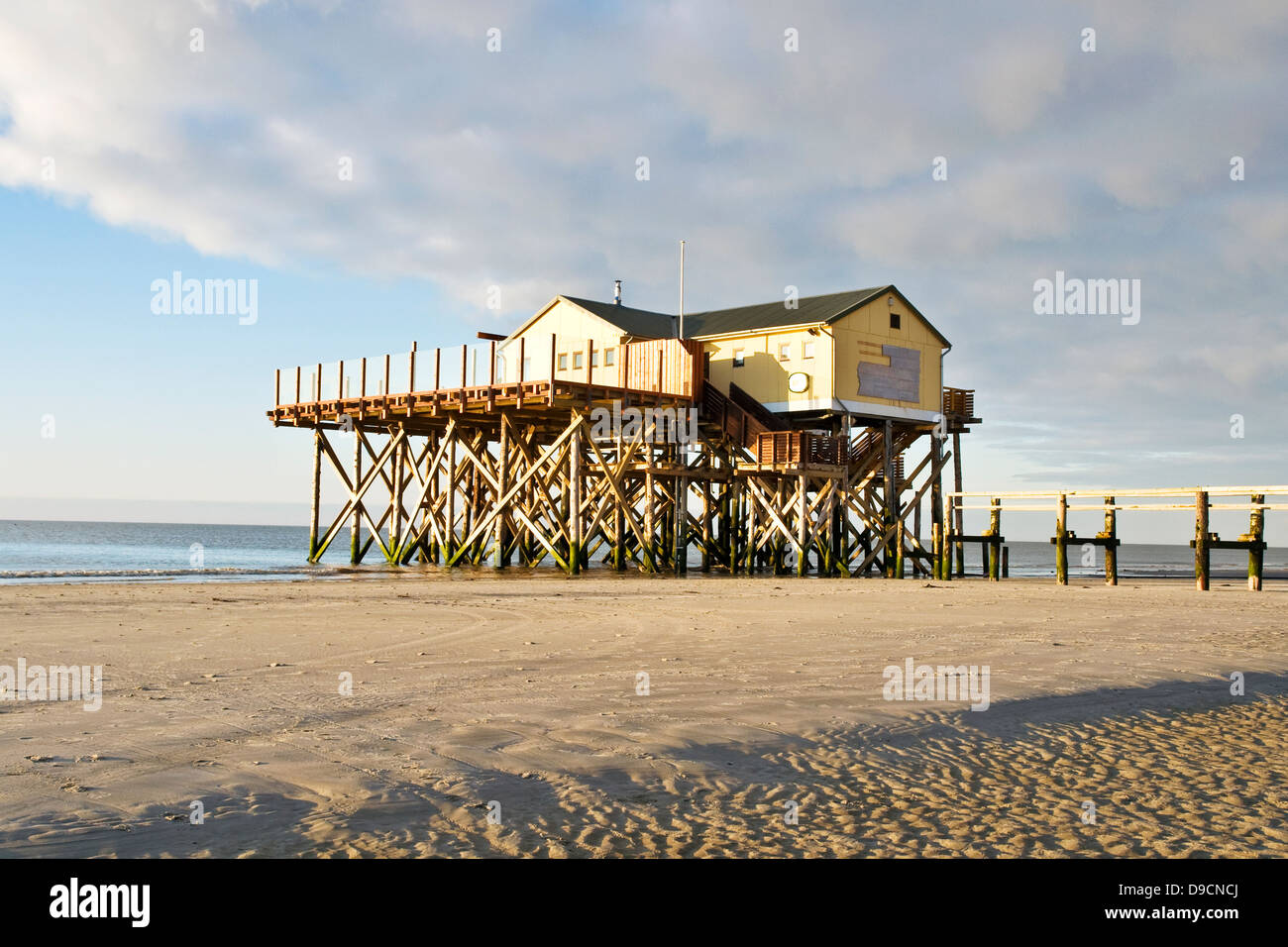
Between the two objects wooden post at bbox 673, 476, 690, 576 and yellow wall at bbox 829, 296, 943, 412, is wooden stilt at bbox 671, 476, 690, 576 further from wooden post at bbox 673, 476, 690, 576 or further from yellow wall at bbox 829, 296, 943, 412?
yellow wall at bbox 829, 296, 943, 412

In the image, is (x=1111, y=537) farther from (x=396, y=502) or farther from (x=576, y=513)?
(x=396, y=502)

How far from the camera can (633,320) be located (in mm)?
39281

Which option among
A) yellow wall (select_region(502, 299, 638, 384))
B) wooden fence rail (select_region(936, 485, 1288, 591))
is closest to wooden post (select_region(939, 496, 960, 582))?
wooden fence rail (select_region(936, 485, 1288, 591))

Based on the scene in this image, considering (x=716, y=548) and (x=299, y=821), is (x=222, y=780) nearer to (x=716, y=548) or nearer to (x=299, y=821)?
(x=299, y=821)

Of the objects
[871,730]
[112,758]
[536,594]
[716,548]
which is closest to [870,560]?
[716,548]

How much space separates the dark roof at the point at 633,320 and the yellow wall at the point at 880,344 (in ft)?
24.2

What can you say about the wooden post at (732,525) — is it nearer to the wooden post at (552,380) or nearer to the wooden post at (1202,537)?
the wooden post at (552,380)

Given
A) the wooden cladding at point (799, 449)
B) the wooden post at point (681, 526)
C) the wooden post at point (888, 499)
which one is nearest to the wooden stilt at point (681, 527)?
the wooden post at point (681, 526)

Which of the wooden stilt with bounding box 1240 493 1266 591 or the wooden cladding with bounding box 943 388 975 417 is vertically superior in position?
the wooden cladding with bounding box 943 388 975 417

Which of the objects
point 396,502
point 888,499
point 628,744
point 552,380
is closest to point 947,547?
point 888,499

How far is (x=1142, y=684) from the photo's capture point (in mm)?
9508

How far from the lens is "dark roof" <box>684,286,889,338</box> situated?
3366 cm

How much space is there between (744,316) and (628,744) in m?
31.7

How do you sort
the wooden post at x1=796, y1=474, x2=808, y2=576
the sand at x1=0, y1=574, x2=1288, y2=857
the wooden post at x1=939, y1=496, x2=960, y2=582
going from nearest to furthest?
the sand at x1=0, y1=574, x2=1288, y2=857, the wooden post at x1=796, y1=474, x2=808, y2=576, the wooden post at x1=939, y1=496, x2=960, y2=582
